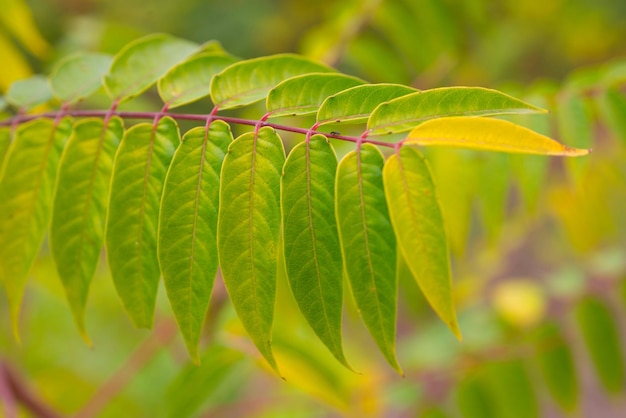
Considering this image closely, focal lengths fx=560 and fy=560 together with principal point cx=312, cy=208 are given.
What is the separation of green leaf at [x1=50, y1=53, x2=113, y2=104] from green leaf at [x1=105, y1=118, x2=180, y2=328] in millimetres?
215

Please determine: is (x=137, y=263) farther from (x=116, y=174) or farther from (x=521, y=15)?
(x=521, y=15)

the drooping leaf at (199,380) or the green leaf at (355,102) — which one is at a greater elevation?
the green leaf at (355,102)

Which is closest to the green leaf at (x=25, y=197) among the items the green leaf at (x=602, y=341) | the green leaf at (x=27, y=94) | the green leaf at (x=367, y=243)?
the green leaf at (x=27, y=94)

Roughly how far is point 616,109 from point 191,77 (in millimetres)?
828

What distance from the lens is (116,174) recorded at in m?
0.73

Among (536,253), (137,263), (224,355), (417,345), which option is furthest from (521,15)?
(137,263)

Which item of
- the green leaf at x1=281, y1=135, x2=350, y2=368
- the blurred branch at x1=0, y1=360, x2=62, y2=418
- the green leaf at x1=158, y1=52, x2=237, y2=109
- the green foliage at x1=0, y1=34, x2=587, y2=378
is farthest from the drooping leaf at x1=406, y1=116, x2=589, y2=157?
the blurred branch at x1=0, y1=360, x2=62, y2=418

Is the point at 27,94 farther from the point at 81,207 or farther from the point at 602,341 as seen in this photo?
the point at 602,341

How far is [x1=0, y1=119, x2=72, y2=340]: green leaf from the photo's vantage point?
796mm

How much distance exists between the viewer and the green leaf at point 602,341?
1.43 m

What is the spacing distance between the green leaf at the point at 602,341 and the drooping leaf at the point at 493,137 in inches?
41.9

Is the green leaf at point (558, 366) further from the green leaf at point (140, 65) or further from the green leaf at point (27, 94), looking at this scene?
the green leaf at point (27, 94)

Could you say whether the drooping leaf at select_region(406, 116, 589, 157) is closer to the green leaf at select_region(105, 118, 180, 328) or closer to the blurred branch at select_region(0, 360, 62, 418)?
the green leaf at select_region(105, 118, 180, 328)

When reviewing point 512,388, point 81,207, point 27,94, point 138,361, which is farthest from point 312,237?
point 138,361
